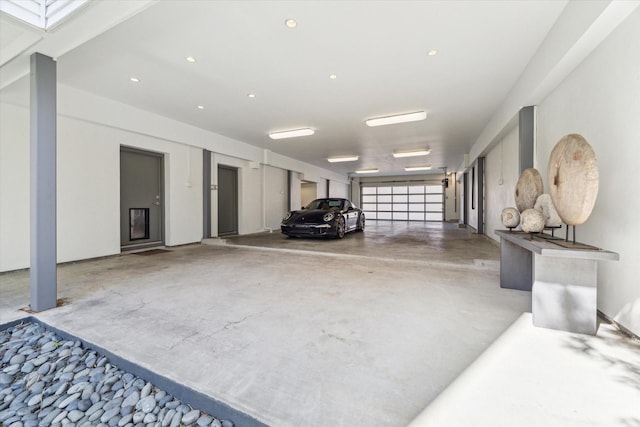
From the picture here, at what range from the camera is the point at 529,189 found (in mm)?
2613

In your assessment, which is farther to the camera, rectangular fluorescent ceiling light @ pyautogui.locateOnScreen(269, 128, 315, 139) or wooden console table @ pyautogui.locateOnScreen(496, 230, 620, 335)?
rectangular fluorescent ceiling light @ pyautogui.locateOnScreen(269, 128, 315, 139)

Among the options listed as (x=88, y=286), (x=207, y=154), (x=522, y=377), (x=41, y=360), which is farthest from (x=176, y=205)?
(x=522, y=377)

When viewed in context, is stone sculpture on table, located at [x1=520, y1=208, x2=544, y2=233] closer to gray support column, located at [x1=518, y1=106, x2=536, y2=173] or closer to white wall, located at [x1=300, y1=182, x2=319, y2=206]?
gray support column, located at [x1=518, y1=106, x2=536, y2=173]

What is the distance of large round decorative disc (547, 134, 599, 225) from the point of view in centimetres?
175

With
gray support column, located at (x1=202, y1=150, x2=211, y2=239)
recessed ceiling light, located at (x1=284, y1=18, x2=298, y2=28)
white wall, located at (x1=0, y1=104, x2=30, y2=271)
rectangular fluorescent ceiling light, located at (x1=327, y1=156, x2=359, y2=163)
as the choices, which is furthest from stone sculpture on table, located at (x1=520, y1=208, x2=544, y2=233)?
rectangular fluorescent ceiling light, located at (x1=327, y1=156, x2=359, y2=163)

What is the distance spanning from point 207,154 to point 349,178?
10186mm

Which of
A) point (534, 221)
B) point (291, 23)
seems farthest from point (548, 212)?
point (291, 23)

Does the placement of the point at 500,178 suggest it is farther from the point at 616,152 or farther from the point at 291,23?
the point at 291,23

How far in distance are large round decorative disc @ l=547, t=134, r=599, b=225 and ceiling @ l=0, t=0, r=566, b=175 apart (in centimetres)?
148

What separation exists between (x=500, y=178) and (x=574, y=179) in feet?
14.6

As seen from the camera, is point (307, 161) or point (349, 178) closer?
point (307, 161)

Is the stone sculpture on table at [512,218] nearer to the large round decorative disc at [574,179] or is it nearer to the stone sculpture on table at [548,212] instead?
the stone sculpture on table at [548,212]

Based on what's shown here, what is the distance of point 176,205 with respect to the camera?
233 inches

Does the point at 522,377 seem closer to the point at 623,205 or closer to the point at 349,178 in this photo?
the point at 623,205
